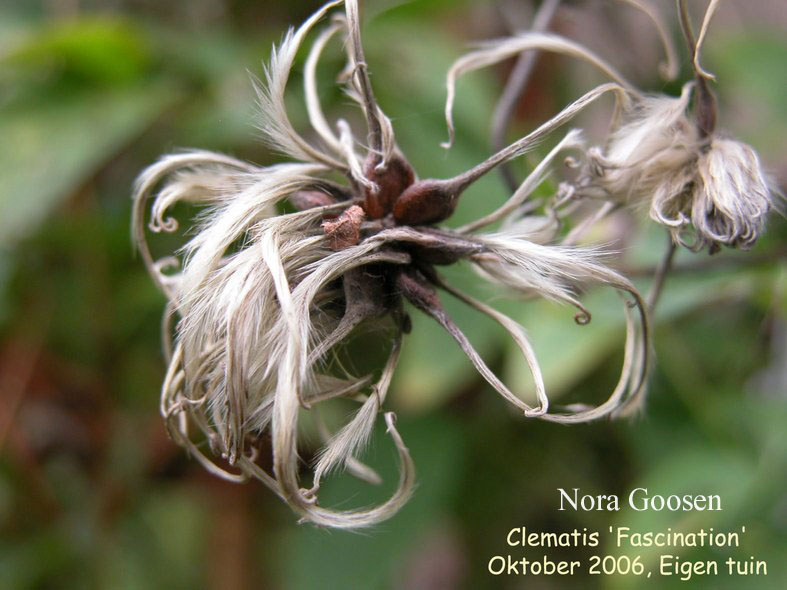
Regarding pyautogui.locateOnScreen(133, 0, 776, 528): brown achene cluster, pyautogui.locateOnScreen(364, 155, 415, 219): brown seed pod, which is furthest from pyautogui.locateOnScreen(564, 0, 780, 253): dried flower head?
pyautogui.locateOnScreen(364, 155, 415, 219): brown seed pod

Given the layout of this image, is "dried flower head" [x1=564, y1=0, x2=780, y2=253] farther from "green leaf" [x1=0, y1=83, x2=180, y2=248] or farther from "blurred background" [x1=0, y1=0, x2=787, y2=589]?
"green leaf" [x1=0, y1=83, x2=180, y2=248]

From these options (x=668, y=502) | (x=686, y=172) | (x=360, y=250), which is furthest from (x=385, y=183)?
(x=668, y=502)

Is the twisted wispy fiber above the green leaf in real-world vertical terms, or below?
below

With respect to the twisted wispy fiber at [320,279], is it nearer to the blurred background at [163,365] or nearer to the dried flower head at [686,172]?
the dried flower head at [686,172]

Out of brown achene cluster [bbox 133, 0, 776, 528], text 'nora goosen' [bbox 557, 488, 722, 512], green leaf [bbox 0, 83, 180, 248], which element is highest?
green leaf [bbox 0, 83, 180, 248]

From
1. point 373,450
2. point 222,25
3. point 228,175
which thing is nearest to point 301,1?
point 222,25

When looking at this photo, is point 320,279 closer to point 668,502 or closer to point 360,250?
point 360,250

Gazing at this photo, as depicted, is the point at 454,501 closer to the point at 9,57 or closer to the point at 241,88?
the point at 241,88

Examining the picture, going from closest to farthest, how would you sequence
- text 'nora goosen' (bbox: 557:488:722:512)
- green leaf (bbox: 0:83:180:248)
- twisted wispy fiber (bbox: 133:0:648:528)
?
twisted wispy fiber (bbox: 133:0:648:528) → text 'nora goosen' (bbox: 557:488:722:512) → green leaf (bbox: 0:83:180:248)
